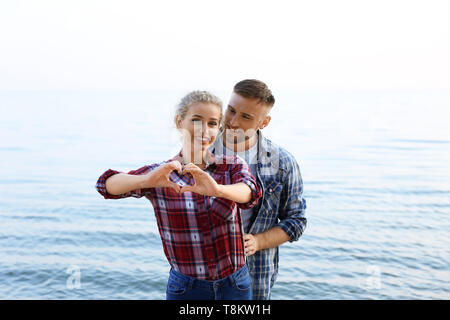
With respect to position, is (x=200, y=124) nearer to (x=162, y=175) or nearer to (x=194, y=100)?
(x=194, y=100)

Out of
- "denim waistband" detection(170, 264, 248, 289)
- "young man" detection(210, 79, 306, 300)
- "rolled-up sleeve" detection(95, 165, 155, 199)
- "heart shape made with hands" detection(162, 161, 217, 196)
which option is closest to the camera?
"heart shape made with hands" detection(162, 161, 217, 196)

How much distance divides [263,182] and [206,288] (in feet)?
2.44

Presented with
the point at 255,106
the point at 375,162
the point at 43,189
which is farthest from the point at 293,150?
the point at 255,106

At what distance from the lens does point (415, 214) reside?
1423cm

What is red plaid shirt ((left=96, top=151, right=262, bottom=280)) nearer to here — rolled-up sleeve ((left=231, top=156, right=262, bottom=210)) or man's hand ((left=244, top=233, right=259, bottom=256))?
rolled-up sleeve ((left=231, top=156, right=262, bottom=210))

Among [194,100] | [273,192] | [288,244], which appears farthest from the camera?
[288,244]

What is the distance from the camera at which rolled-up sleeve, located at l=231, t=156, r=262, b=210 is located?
2.22 m

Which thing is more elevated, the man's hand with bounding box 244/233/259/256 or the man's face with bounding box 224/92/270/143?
the man's face with bounding box 224/92/270/143

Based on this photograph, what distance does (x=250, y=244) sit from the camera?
2.53m

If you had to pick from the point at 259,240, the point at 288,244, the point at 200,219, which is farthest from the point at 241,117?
the point at 288,244

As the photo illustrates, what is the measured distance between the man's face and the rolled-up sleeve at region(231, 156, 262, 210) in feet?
1.80

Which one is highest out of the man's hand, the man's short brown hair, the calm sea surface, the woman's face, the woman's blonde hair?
the man's short brown hair

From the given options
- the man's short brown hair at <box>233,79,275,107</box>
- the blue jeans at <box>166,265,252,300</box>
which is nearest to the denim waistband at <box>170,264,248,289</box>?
the blue jeans at <box>166,265,252,300</box>
